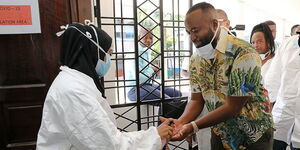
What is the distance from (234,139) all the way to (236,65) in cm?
48

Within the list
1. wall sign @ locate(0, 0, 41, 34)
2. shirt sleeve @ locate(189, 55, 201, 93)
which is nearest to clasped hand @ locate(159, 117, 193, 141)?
shirt sleeve @ locate(189, 55, 201, 93)

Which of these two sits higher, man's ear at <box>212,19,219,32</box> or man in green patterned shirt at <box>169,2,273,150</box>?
man's ear at <box>212,19,219,32</box>

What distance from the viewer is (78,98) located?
0.95m

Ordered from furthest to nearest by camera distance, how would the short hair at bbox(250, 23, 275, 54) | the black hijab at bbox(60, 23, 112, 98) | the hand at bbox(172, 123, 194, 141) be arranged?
the short hair at bbox(250, 23, 275, 54) < the hand at bbox(172, 123, 194, 141) < the black hijab at bbox(60, 23, 112, 98)

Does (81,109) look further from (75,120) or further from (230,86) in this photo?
(230,86)

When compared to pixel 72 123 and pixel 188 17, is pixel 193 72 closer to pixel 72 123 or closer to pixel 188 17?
pixel 188 17

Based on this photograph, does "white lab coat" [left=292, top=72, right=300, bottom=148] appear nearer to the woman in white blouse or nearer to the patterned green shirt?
the woman in white blouse

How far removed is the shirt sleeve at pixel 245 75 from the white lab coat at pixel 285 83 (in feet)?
2.87

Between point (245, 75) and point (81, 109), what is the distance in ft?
2.69

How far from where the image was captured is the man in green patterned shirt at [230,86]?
1.14 metres

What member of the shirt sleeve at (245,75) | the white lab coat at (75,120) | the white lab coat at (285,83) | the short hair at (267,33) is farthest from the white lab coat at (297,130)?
the white lab coat at (75,120)

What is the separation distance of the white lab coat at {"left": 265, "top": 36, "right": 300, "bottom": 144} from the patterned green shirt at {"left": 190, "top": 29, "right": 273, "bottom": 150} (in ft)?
2.39

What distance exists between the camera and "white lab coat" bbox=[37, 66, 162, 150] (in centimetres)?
94

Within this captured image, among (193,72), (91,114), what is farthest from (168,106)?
(91,114)
